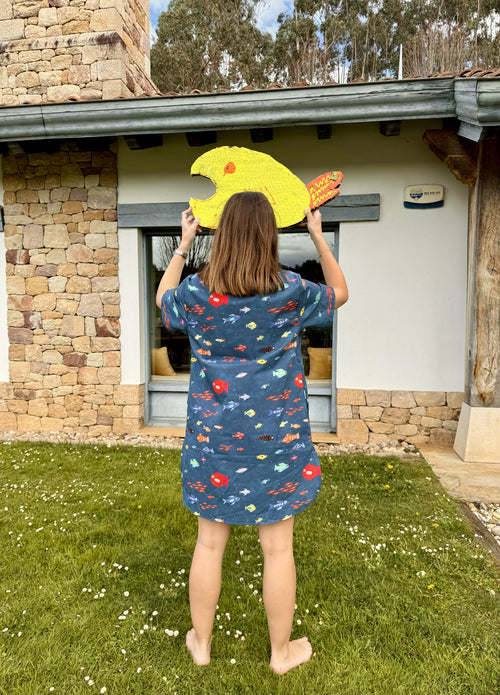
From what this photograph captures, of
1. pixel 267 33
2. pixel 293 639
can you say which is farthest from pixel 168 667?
pixel 267 33

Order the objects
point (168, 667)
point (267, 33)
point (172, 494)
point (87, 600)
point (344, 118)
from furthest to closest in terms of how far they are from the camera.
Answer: point (267, 33) → point (344, 118) → point (172, 494) → point (87, 600) → point (168, 667)

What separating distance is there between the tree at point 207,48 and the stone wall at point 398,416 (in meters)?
16.0

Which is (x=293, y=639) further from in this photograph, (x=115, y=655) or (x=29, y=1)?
(x=29, y=1)

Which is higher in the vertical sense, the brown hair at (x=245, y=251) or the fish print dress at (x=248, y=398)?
the brown hair at (x=245, y=251)

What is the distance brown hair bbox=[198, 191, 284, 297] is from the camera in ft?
4.94

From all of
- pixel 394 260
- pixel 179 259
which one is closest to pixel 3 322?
pixel 394 260

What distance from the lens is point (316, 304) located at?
160cm

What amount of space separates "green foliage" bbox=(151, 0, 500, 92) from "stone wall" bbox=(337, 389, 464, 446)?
1485 centimetres

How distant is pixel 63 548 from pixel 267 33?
20.2 meters

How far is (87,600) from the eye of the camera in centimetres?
220

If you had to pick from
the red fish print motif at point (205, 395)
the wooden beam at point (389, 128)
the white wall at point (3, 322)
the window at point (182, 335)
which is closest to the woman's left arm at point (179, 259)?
the red fish print motif at point (205, 395)

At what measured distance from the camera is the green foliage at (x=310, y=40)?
16.1 meters

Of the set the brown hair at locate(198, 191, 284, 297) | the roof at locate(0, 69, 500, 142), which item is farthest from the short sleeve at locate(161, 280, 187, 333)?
the roof at locate(0, 69, 500, 142)

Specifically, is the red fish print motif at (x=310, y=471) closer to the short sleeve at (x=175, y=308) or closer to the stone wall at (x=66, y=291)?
the short sleeve at (x=175, y=308)
